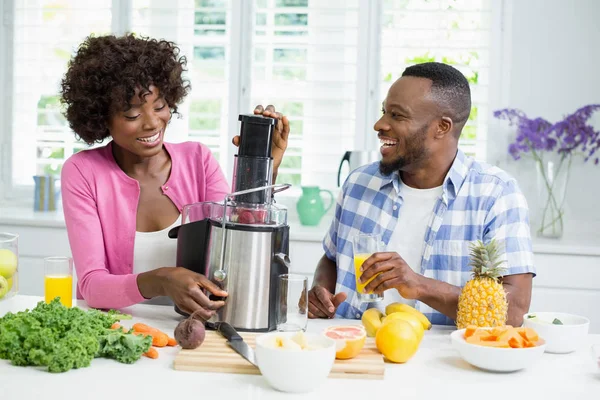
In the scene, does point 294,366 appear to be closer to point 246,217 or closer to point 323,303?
point 246,217

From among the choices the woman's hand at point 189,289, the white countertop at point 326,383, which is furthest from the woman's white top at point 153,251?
the white countertop at point 326,383

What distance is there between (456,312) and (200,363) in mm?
772

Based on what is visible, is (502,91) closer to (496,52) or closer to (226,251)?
(496,52)

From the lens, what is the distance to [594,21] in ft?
12.6

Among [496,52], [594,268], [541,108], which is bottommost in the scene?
[594,268]

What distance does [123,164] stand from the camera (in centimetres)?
228

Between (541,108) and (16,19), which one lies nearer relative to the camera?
(541,108)

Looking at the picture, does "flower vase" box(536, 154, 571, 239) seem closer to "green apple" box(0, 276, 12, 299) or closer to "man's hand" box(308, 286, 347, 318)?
"man's hand" box(308, 286, 347, 318)

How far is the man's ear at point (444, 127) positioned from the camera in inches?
91.4

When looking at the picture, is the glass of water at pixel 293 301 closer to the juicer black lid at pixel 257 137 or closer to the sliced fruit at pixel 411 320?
the sliced fruit at pixel 411 320

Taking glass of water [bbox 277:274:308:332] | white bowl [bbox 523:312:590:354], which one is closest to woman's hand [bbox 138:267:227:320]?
glass of water [bbox 277:274:308:332]

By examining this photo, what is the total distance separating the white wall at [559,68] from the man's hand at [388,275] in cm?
215

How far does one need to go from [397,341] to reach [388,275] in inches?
13.1

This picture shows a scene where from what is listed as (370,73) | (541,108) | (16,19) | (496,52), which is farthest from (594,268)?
(16,19)
